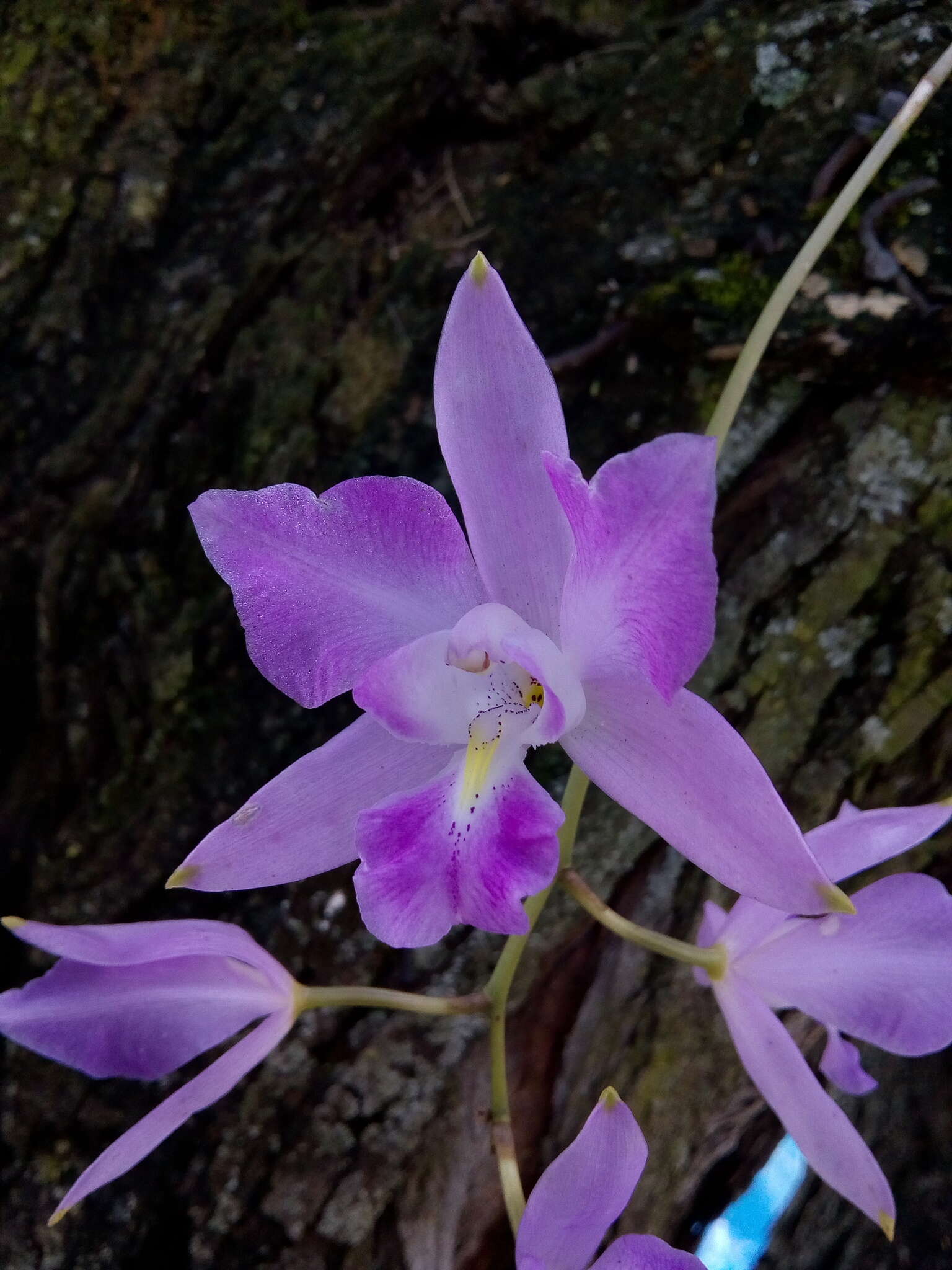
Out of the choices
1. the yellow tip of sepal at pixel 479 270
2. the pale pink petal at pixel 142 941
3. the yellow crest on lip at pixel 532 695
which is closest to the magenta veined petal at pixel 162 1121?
the pale pink petal at pixel 142 941

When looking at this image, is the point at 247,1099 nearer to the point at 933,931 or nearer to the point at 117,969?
the point at 117,969

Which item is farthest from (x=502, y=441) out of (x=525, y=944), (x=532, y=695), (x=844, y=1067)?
(x=844, y=1067)

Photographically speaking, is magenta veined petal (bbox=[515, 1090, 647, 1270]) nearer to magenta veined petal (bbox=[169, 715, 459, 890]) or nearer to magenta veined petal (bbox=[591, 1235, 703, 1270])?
magenta veined petal (bbox=[591, 1235, 703, 1270])

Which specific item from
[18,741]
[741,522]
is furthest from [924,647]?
[18,741]

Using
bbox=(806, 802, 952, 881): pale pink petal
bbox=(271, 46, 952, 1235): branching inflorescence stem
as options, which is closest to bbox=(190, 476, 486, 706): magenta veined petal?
bbox=(271, 46, 952, 1235): branching inflorescence stem

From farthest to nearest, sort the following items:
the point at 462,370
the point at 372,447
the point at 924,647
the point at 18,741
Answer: the point at 18,741, the point at 372,447, the point at 924,647, the point at 462,370

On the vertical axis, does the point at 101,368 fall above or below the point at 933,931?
above

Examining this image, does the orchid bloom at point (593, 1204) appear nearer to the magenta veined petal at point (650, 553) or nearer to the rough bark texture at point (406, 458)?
the magenta veined petal at point (650, 553)
